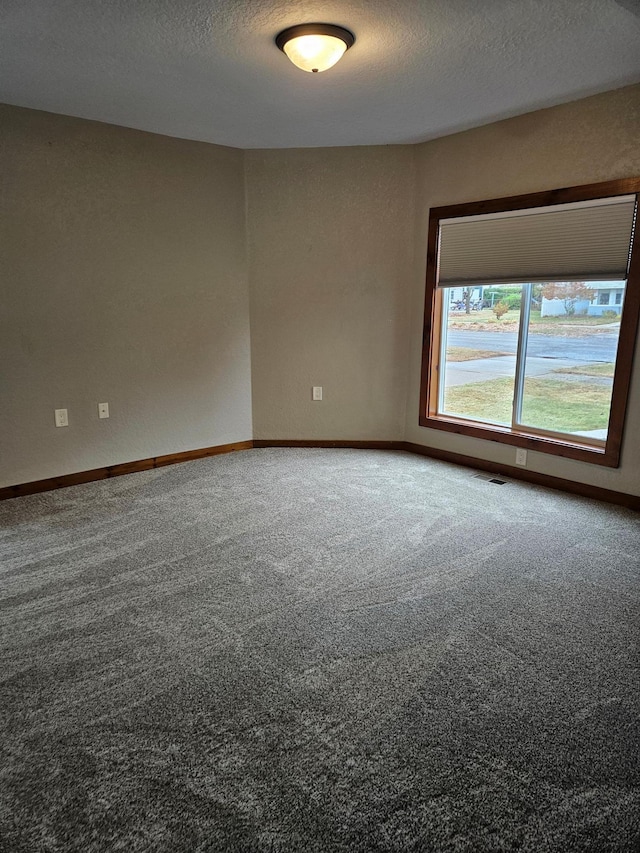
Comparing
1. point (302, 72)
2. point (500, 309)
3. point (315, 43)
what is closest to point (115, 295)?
point (302, 72)

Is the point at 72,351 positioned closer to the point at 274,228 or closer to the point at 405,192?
the point at 274,228

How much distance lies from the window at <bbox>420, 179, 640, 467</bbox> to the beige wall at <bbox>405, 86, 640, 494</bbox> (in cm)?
8

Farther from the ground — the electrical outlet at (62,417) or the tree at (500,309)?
the tree at (500,309)

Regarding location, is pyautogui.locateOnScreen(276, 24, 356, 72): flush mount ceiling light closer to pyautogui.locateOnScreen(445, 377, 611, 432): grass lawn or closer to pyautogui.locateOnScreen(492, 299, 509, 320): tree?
pyautogui.locateOnScreen(492, 299, 509, 320): tree

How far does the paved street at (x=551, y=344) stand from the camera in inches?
142

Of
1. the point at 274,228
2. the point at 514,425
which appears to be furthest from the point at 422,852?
the point at 274,228

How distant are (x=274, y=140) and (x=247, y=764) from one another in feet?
13.5

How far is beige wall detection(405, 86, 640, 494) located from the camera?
3.31 m

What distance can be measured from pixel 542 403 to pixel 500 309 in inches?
30.1

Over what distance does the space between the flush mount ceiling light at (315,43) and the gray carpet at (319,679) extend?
7.85 feet

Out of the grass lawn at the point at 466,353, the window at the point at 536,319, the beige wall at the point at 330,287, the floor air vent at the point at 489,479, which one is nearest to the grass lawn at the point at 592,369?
the window at the point at 536,319

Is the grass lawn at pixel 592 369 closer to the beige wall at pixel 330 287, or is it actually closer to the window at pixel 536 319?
the window at pixel 536 319

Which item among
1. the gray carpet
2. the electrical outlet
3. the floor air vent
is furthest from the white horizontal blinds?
the electrical outlet

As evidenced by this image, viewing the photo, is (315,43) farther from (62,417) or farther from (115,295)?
(62,417)
